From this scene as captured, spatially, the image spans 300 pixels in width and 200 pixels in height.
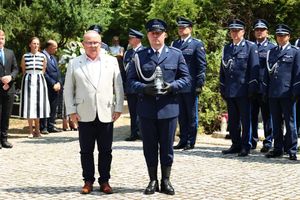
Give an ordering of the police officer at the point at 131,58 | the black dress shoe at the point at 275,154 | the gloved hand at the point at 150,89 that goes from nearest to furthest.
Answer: the gloved hand at the point at 150,89 < the black dress shoe at the point at 275,154 < the police officer at the point at 131,58

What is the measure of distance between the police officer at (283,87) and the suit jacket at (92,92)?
313 cm

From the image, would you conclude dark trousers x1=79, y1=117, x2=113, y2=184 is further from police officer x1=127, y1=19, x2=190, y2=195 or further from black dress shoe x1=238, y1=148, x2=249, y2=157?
black dress shoe x1=238, y1=148, x2=249, y2=157

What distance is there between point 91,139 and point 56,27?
Result: 883cm

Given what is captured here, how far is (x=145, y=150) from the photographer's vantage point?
6750 millimetres

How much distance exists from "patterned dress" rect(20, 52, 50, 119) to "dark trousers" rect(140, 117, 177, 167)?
18.0 feet

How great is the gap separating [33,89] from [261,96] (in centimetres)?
477

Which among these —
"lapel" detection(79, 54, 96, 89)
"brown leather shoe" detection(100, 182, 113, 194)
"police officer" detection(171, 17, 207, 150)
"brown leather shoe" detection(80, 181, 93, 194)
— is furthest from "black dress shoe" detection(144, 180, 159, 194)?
"police officer" detection(171, 17, 207, 150)

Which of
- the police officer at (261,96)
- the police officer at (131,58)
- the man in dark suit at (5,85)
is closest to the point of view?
the police officer at (261,96)

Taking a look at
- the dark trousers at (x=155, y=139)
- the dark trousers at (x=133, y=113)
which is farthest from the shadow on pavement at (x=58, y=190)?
the dark trousers at (x=133, y=113)

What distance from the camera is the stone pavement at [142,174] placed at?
6621mm

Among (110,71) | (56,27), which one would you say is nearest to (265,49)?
(110,71)

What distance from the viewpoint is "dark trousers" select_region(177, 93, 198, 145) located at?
9.86m

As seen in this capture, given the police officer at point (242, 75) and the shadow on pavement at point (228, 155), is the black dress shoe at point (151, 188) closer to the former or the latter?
the shadow on pavement at point (228, 155)

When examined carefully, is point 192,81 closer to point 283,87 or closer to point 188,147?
point 188,147
